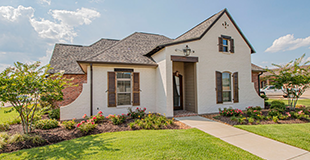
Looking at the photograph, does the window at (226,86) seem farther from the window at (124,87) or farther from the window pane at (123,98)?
the window pane at (123,98)

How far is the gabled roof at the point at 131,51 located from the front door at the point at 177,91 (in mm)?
2214

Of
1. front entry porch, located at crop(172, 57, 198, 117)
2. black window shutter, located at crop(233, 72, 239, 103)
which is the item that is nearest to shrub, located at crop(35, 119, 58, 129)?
front entry porch, located at crop(172, 57, 198, 117)

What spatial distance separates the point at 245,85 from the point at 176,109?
512 centimetres

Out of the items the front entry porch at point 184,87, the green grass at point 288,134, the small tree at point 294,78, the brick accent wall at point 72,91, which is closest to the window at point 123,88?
the front entry porch at point 184,87

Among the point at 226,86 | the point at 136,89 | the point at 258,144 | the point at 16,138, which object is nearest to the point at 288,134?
the point at 258,144

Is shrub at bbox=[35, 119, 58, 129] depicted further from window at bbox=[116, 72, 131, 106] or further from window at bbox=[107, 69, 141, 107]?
window at bbox=[116, 72, 131, 106]

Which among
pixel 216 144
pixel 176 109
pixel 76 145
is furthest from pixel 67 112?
pixel 216 144

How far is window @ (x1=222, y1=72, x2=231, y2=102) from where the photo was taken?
9.79 m

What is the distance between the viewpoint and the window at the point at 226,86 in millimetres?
9789

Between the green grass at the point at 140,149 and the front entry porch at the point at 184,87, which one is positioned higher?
the front entry porch at the point at 184,87

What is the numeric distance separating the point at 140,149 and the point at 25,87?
15.0 ft

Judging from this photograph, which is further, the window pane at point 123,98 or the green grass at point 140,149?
the window pane at point 123,98

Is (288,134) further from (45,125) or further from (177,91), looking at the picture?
(45,125)

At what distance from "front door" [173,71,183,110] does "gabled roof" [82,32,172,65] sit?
2.21 meters
